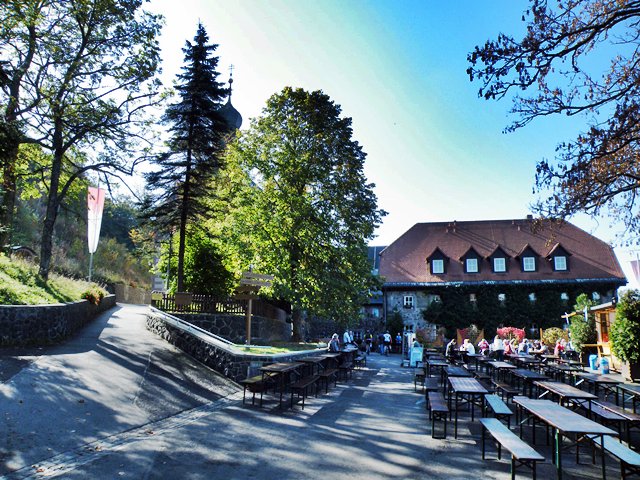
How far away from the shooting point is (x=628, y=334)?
1612 centimetres

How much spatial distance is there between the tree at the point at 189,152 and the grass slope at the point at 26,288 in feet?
20.1

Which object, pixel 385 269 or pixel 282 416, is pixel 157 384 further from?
pixel 385 269

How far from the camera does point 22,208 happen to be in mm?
42250

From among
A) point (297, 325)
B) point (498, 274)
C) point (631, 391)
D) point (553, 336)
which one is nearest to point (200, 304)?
point (297, 325)

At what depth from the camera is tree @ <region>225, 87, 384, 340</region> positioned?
23.0 metres

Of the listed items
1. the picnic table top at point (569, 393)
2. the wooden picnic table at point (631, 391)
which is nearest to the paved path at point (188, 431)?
the picnic table top at point (569, 393)

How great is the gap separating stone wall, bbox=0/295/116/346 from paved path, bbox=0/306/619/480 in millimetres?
834

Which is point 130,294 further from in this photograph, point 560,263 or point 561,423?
point 561,423

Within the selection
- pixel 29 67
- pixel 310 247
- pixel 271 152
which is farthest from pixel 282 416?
pixel 29 67

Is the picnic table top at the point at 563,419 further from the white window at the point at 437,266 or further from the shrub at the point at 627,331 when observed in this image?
the white window at the point at 437,266

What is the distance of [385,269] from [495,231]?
37.5ft

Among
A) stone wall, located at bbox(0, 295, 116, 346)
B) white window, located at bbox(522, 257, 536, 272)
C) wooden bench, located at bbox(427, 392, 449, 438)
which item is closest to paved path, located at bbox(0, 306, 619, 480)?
wooden bench, located at bbox(427, 392, 449, 438)

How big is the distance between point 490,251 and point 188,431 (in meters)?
38.4

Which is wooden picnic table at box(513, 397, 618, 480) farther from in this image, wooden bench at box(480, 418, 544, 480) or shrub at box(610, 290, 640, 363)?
shrub at box(610, 290, 640, 363)
